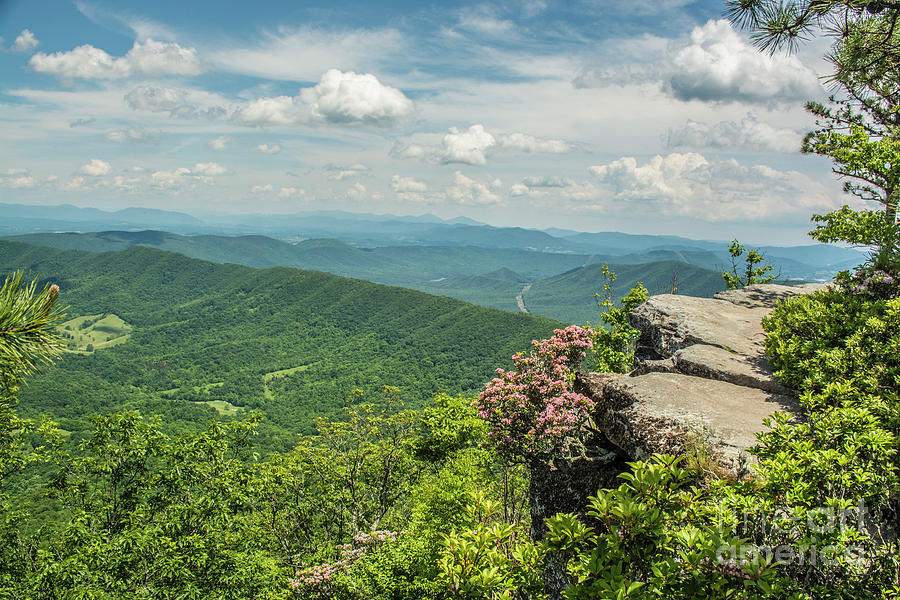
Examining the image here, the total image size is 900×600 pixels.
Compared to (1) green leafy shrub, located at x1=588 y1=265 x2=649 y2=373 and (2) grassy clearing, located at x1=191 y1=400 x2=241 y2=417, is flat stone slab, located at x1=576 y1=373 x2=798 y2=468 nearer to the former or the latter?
Result: (1) green leafy shrub, located at x1=588 y1=265 x2=649 y2=373

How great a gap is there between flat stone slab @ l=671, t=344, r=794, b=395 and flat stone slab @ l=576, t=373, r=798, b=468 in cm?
23

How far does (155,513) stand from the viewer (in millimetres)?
12875

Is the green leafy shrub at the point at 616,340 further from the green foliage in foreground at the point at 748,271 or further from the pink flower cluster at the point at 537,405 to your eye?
the pink flower cluster at the point at 537,405

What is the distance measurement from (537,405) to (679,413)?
9.51 feet

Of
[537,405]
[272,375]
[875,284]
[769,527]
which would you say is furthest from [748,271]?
[272,375]

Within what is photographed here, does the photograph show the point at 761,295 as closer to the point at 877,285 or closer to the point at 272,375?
the point at 877,285

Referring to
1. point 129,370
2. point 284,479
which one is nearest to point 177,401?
point 129,370

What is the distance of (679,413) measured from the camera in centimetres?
768

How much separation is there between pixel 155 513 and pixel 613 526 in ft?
45.0

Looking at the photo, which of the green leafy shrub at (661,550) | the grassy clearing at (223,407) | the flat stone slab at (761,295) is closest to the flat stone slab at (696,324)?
the flat stone slab at (761,295)

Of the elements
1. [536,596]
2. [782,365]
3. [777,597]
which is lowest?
[536,596]

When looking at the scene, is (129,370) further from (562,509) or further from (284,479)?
(562,509)

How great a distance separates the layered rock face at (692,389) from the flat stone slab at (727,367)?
0.02 meters

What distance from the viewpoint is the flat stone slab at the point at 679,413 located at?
6.83m
